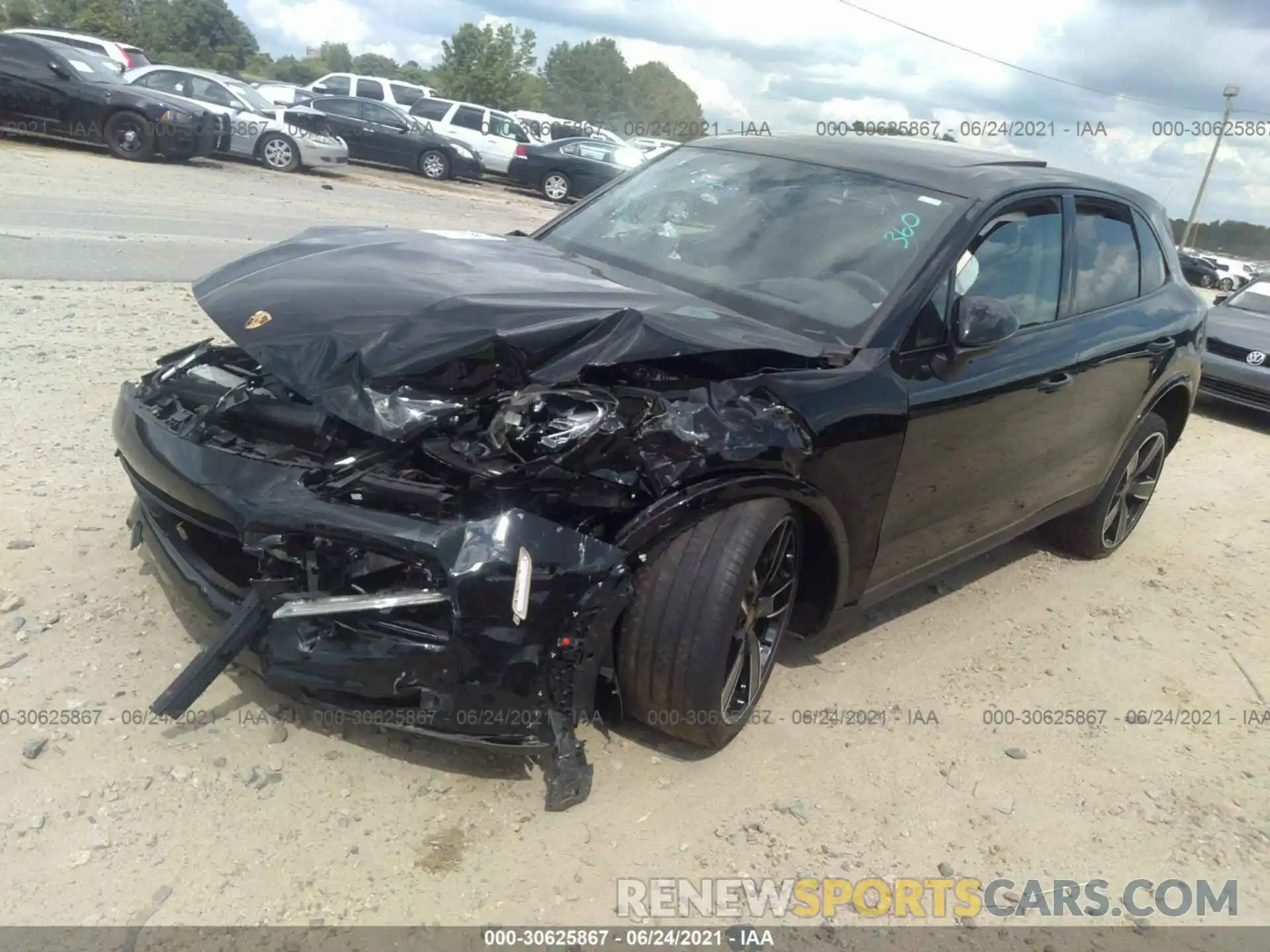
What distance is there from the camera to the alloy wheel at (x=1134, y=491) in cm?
539

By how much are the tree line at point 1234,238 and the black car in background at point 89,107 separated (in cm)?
5812

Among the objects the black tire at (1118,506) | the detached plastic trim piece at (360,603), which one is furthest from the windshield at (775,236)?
the black tire at (1118,506)

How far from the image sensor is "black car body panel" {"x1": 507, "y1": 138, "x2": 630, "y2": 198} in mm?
22047

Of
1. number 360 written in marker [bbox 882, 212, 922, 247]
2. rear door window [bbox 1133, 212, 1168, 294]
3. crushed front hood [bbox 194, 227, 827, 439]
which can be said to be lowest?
crushed front hood [bbox 194, 227, 827, 439]

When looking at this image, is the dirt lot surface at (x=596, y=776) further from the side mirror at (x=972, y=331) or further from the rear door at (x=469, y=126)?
the rear door at (x=469, y=126)

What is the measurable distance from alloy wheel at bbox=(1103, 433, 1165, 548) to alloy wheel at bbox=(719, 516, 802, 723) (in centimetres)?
277

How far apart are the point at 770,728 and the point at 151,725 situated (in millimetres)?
1943

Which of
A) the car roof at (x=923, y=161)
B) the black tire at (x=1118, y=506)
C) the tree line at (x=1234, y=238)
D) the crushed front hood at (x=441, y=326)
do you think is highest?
the car roof at (x=923, y=161)

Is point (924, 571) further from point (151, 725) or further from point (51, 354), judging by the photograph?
point (51, 354)

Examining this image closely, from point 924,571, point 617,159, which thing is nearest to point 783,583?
point 924,571

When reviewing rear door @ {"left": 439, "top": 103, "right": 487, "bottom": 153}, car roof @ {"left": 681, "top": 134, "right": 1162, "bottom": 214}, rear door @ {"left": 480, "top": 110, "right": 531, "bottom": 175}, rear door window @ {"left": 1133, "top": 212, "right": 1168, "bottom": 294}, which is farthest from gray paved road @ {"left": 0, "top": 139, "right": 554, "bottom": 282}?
rear door window @ {"left": 1133, "top": 212, "right": 1168, "bottom": 294}

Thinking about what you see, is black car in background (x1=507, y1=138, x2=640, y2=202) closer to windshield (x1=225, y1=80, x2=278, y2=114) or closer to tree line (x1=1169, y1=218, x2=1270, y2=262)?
windshield (x1=225, y1=80, x2=278, y2=114)

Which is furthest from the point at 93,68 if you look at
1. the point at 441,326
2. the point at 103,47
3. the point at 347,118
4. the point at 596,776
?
the point at 596,776

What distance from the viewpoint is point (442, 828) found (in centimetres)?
276
